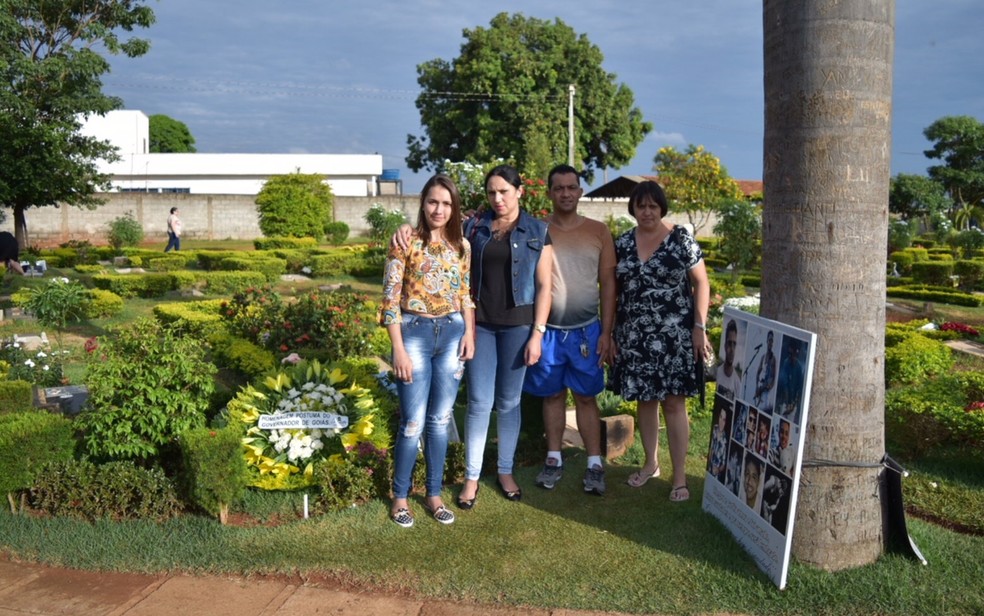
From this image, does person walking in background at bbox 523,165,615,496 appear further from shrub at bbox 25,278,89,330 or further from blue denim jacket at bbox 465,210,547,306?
shrub at bbox 25,278,89,330

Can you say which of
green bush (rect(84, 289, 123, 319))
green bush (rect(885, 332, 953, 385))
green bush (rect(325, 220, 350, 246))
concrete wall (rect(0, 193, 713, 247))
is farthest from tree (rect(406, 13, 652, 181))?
green bush (rect(885, 332, 953, 385))

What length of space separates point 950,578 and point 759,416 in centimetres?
93

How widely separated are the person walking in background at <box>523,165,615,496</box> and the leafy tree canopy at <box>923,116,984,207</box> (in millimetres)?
42087

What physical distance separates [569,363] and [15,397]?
10.9 ft

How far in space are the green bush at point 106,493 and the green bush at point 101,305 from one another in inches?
296

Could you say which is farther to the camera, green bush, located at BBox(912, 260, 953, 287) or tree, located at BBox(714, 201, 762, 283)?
green bush, located at BBox(912, 260, 953, 287)

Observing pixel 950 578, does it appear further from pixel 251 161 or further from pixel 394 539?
pixel 251 161

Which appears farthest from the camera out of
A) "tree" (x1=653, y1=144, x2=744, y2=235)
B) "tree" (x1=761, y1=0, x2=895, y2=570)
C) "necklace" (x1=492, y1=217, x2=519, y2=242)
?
"tree" (x1=653, y1=144, x2=744, y2=235)

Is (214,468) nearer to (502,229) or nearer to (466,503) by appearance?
(466,503)

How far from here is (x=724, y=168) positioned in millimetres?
30922

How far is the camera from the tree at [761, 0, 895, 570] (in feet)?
10.8

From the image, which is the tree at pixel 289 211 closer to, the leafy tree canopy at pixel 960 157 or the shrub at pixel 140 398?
the shrub at pixel 140 398

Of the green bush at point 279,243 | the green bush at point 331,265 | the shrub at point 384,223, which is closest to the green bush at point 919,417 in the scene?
the green bush at point 331,265

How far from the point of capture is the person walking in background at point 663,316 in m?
4.16
